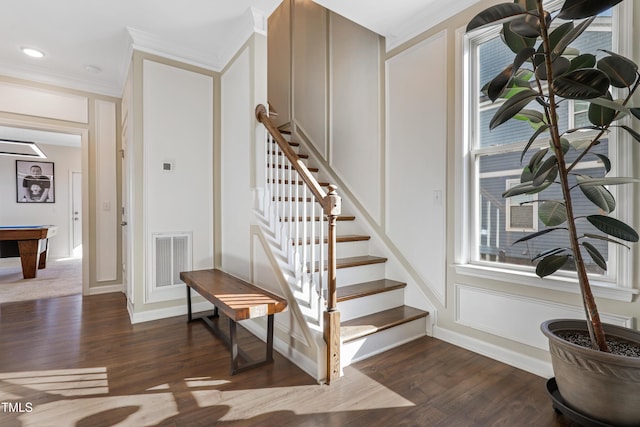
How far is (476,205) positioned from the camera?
2.45 metres

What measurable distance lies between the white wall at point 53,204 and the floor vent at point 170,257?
553cm

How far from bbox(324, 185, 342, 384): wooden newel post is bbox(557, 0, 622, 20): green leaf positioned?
1.35 m

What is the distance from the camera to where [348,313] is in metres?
2.45

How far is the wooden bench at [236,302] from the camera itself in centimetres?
202

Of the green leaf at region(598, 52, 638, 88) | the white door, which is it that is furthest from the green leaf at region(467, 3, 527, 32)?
the white door

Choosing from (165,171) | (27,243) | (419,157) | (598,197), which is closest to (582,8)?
(598,197)

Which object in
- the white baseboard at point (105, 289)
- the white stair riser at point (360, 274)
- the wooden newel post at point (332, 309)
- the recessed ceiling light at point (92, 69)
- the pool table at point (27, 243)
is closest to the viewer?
the wooden newel post at point (332, 309)

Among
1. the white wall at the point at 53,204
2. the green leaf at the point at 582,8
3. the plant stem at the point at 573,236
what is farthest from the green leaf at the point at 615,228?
the white wall at the point at 53,204

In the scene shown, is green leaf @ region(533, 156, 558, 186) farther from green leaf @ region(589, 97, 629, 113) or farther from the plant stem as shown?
green leaf @ region(589, 97, 629, 113)

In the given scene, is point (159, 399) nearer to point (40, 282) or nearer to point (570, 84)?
point (570, 84)

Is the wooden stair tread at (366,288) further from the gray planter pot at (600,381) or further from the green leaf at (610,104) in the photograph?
the green leaf at (610,104)

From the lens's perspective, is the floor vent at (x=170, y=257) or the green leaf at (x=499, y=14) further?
the floor vent at (x=170, y=257)

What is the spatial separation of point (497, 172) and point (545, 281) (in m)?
0.81

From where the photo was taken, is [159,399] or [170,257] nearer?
[159,399]
